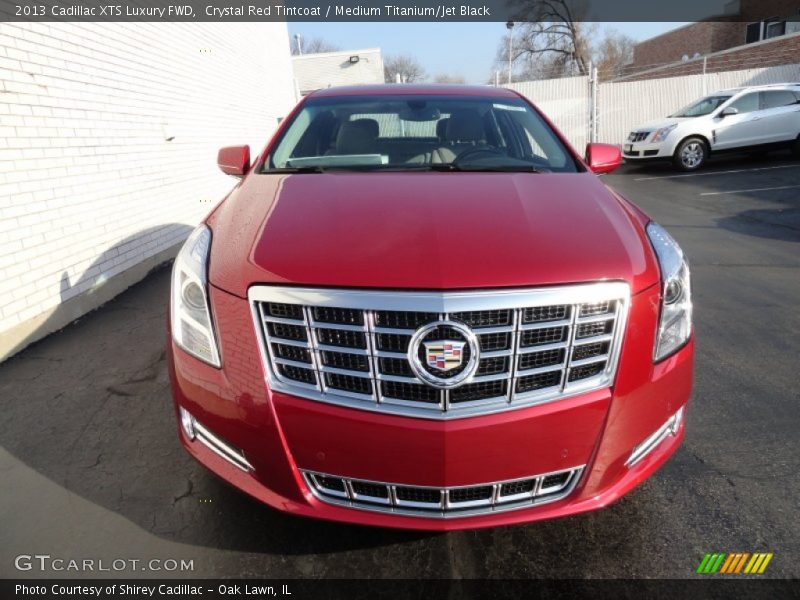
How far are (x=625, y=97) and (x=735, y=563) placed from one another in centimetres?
1775

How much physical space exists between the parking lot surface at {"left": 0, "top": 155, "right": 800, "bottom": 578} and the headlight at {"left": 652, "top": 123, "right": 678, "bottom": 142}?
10.5 meters

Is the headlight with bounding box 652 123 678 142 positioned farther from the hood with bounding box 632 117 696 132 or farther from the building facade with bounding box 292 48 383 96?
the building facade with bounding box 292 48 383 96

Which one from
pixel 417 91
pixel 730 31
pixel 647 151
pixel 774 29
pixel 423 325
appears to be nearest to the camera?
pixel 423 325

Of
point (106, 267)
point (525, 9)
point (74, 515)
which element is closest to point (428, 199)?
point (74, 515)

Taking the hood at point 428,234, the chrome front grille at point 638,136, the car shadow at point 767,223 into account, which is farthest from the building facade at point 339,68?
the hood at point 428,234

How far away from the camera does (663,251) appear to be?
6.42 ft

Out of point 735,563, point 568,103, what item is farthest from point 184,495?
point 568,103

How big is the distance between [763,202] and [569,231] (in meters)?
8.88

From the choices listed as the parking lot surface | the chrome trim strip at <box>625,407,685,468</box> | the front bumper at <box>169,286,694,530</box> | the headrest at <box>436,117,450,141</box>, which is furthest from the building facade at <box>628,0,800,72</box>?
the front bumper at <box>169,286,694,530</box>

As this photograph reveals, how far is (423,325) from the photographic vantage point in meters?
1.55

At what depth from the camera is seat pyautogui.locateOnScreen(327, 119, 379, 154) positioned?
2.92m

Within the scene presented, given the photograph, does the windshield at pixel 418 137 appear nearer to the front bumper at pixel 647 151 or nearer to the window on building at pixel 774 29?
Result: the front bumper at pixel 647 151

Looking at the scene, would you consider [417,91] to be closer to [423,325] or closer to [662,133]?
[423,325]

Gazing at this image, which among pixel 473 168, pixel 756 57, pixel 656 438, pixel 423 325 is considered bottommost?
pixel 656 438
